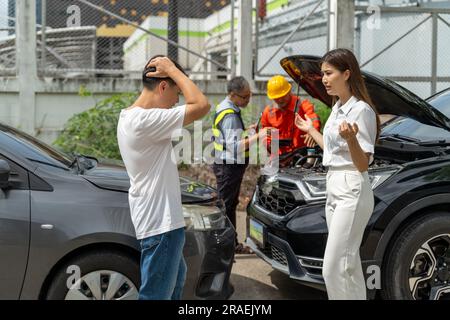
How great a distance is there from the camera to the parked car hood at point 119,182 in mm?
3707

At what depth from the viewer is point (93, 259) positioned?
11.5 ft

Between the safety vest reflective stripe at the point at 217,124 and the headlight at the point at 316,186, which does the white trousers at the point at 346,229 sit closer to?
the headlight at the point at 316,186

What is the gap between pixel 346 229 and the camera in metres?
3.30

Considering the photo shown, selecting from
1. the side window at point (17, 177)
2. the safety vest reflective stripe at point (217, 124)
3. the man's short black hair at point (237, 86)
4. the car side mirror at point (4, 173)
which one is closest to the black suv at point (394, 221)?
the safety vest reflective stripe at point (217, 124)

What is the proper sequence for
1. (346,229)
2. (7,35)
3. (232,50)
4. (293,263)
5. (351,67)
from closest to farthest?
(346,229) → (351,67) → (293,263) → (7,35) → (232,50)

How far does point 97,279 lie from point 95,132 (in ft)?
16.0

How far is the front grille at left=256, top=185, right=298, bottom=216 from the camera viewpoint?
14.3 ft

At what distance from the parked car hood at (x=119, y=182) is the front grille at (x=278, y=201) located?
558 millimetres

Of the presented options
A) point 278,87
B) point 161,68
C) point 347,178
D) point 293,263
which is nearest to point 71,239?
point 161,68

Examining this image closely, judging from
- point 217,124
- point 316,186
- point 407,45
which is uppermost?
point 407,45

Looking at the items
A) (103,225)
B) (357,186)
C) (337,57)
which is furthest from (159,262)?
(337,57)

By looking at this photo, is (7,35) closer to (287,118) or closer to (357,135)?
(287,118)

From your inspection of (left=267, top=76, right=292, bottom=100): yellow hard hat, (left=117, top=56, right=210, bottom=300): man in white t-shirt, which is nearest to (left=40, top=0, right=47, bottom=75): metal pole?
(left=267, top=76, right=292, bottom=100): yellow hard hat

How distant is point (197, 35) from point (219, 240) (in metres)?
7.61
